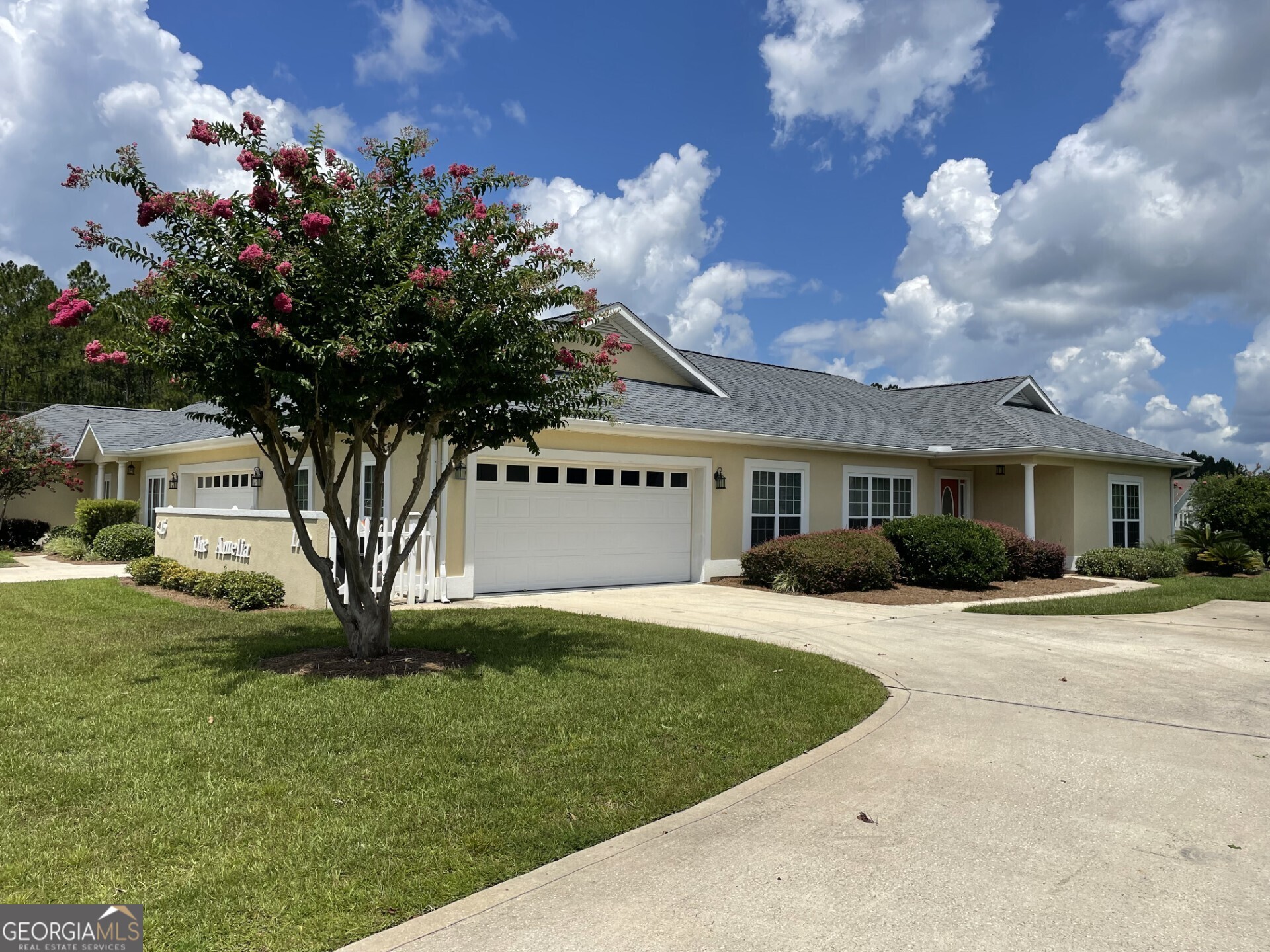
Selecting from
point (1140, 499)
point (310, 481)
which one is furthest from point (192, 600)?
point (1140, 499)

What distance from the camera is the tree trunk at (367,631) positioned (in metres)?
7.86

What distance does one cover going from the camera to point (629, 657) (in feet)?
27.2

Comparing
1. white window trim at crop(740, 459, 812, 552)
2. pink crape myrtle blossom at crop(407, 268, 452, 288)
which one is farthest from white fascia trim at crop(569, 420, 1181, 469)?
pink crape myrtle blossom at crop(407, 268, 452, 288)

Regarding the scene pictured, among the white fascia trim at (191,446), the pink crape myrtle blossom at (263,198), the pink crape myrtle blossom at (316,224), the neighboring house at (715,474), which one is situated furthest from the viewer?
the white fascia trim at (191,446)

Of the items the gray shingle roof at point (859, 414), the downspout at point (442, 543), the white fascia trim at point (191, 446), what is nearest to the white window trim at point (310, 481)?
the white fascia trim at point (191, 446)

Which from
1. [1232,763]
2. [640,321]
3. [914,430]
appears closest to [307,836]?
[1232,763]

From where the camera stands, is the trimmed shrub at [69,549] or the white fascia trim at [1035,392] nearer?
the trimmed shrub at [69,549]

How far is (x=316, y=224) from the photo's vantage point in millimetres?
6512

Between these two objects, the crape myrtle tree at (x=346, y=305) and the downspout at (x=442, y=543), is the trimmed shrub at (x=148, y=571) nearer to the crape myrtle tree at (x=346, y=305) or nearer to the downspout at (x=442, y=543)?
the downspout at (x=442, y=543)

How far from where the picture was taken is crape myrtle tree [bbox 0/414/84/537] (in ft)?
74.2

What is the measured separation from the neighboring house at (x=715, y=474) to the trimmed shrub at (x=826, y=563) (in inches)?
47.7

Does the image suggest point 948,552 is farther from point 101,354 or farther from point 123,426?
point 123,426

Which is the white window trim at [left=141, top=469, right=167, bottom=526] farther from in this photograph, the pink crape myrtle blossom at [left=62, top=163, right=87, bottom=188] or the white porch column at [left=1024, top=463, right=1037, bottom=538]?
the white porch column at [left=1024, top=463, right=1037, bottom=538]

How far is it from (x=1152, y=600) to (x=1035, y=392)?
34.6 ft
